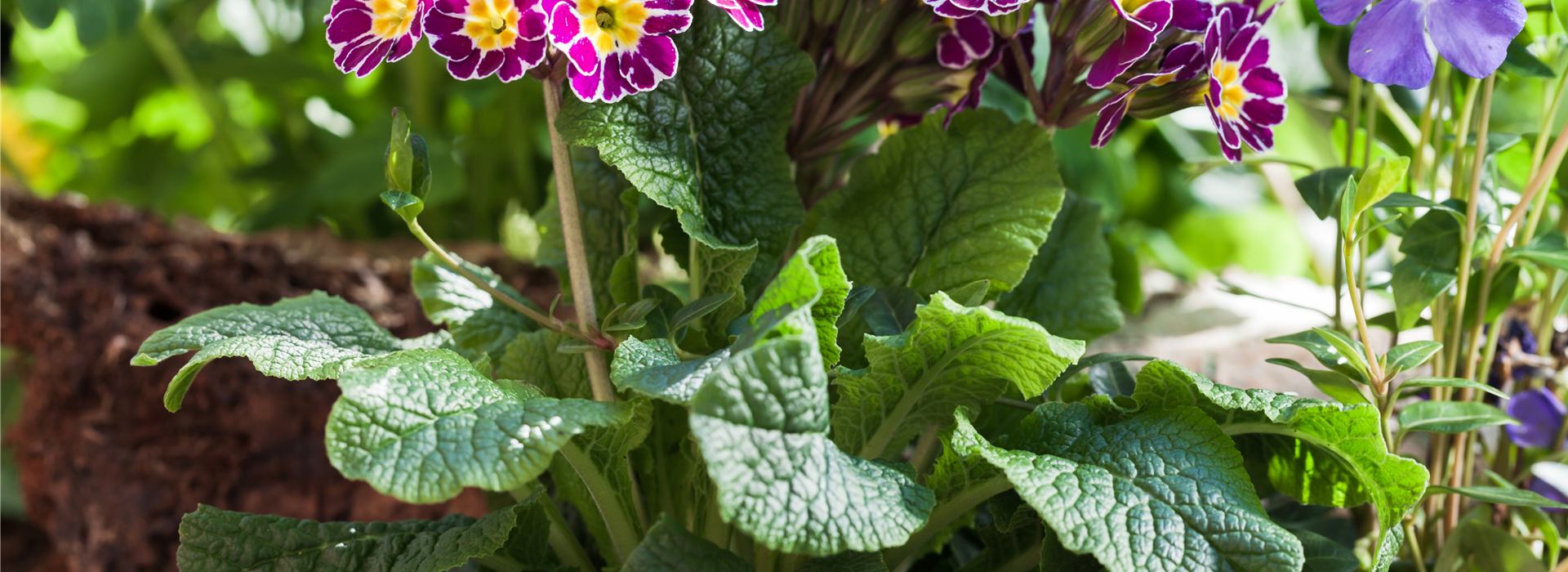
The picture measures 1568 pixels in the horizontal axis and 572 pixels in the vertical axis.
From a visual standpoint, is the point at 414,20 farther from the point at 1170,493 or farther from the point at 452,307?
the point at 1170,493

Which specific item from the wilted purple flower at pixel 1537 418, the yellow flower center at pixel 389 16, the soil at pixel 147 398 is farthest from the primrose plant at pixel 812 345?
the soil at pixel 147 398

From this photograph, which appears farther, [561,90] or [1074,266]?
[1074,266]

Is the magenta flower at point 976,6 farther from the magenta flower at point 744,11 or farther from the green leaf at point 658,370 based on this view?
the green leaf at point 658,370

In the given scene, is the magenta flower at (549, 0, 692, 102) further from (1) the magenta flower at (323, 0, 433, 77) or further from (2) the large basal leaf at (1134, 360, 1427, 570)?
(2) the large basal leaf at (1134, 360, 1427, 570)

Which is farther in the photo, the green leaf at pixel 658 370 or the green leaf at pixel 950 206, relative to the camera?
the green leaf at pixel 950 206

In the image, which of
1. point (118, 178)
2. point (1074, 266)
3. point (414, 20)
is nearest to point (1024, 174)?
point (1074, 266)

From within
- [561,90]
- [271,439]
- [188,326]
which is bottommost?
[271,439]

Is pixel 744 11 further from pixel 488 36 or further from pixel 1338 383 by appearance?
pixel 1338 383
